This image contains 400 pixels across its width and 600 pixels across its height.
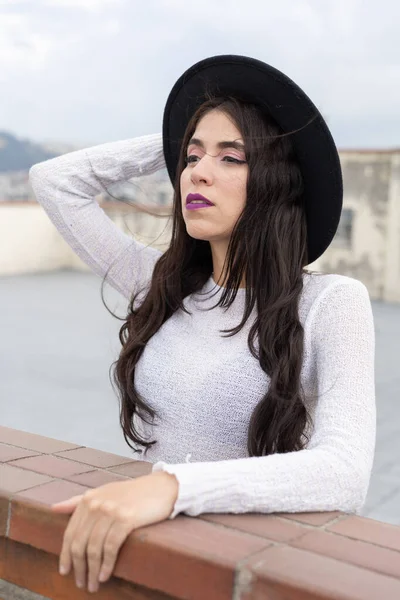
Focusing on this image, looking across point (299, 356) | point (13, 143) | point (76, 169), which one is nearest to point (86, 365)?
point (76, 169)

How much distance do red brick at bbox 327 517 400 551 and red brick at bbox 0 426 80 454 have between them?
48cm

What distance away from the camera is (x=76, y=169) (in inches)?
79.3

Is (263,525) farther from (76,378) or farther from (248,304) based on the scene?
(76,378)

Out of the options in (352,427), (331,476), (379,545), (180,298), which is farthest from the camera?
(180,298)

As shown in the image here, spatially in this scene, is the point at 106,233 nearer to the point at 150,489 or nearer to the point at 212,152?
the point at 212,152

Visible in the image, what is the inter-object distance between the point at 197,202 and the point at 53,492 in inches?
29.9

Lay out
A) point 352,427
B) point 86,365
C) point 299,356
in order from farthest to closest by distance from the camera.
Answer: point 86,365 → point 299,356 → point 352,427

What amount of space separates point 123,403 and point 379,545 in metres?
0.86

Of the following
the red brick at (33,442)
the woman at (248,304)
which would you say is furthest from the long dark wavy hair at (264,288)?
the red brick at (33,442)

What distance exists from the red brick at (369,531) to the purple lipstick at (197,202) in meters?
0.77

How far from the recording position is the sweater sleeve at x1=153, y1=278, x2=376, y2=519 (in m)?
0.96

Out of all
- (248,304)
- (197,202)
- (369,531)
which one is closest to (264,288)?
(248,304)

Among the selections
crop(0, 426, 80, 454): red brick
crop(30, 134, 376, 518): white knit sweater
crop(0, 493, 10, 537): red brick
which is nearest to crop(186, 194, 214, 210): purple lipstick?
crop(30, 134, 376, 518): white knit sweater

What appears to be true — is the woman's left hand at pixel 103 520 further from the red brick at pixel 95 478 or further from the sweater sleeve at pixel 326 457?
the red brick at pixel 95 478
